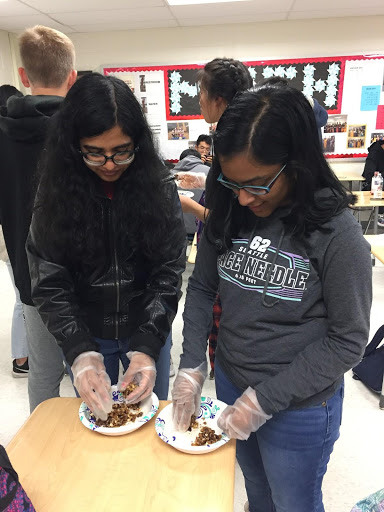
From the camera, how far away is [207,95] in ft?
5.46

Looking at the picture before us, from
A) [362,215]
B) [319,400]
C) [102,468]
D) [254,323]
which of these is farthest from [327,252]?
[362,215]

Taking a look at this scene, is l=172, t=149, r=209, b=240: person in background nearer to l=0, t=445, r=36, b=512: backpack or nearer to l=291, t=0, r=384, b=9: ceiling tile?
l=0, t=445, r=36, b=512: backpack

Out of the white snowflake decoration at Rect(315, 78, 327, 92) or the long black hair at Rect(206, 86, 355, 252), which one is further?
the white snowflake decoration at Rect(315, 78, 327, 92)

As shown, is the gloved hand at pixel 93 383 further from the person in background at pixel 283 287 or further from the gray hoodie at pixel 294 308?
the gray hoodie at pixel 294 308

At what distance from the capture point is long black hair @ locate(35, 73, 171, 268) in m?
0.92

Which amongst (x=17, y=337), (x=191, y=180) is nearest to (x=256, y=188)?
(x=191, y=180)

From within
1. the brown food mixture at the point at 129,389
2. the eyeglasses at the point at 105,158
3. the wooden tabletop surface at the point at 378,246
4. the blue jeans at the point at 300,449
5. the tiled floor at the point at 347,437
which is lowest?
the tiled floor at the point at 347,437

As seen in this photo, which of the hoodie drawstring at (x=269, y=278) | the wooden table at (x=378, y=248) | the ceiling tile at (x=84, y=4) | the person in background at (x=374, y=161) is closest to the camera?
the hoodie drawstring at (x=269, y=278)

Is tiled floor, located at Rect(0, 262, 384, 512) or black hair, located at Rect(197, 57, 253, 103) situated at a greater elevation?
black hair, located at Rect(197, 57, 253, 103)

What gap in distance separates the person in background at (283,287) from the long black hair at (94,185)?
0.62 feet

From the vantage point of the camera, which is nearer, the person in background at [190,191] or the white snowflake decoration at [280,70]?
the person in background at [190,191]

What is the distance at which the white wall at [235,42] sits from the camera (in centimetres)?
466

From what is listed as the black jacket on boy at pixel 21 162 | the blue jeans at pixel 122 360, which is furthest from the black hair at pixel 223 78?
the blue jeans at pixel 122 360

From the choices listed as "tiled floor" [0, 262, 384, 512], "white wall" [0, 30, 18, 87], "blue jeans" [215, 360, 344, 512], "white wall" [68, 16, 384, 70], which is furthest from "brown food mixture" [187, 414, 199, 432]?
"white wall" [0, 30, 18, 87]
